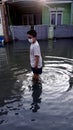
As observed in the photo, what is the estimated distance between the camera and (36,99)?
538 centimetres

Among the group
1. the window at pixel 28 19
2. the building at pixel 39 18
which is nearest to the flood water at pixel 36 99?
the building at pixel 39 18

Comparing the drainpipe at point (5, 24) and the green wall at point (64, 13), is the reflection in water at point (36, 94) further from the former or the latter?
the green wall at point (64, 13)

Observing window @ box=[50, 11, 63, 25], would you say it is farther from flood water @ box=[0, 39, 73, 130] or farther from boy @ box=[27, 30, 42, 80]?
boy @ box=[27, 30, 42, 80]

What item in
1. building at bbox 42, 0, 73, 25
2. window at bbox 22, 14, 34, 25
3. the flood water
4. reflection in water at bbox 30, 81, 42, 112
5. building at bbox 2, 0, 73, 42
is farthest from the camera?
window at bbox 22, 14, 34, 25

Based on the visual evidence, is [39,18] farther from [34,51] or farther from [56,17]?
[34,51]

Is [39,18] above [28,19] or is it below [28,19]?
above

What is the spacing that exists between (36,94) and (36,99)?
1.02ft

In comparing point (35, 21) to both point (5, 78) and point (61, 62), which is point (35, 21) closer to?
point (61, 62)

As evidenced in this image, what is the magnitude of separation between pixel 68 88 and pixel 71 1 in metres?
14.9

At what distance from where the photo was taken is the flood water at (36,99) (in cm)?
428

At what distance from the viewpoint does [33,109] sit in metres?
4.84

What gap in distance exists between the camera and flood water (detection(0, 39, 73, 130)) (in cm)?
428

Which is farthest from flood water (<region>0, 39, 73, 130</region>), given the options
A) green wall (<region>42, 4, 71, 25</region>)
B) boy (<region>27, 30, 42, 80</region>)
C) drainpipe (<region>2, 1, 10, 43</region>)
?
green wall (<region>42, 4, 71, 25</region>)

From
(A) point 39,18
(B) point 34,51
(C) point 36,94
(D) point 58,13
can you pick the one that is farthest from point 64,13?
(C) point 36,94
